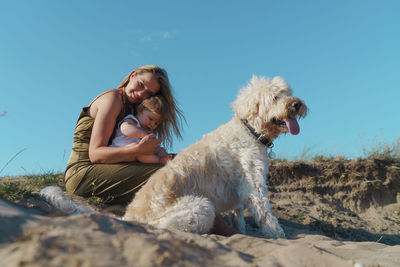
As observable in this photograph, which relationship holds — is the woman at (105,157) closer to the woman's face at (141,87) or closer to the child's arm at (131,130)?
the woman's face at (141,87)

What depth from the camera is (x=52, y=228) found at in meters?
1.69

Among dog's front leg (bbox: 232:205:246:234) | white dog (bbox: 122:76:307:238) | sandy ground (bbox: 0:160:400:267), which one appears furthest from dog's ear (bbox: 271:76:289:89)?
sandy ground (bbox: 0:160:400:267)

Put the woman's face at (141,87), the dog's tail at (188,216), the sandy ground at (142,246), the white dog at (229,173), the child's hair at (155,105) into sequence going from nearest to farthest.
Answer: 1. the sandy ground at (142,246)
2. the dog's tail at (188,216)
3. the white dog at (229,173)
4. the child's hair at (155,105)
5. the woman's face at (141,87)

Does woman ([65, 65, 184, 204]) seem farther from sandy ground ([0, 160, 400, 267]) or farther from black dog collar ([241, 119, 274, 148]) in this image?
black dog collar ([241, 119, 274, 148])

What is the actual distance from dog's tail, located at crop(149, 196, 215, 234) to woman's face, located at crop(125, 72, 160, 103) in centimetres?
225

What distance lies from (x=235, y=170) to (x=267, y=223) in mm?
808

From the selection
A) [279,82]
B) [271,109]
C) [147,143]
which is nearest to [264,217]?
[271,109]

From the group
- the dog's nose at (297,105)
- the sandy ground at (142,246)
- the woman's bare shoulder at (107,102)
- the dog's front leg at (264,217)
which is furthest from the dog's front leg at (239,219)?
the woman's bare shoulder at (107,102)

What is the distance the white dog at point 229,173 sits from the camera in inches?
124

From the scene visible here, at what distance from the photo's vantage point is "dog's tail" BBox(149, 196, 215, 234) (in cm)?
300

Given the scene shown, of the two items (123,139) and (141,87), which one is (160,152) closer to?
(123,139)

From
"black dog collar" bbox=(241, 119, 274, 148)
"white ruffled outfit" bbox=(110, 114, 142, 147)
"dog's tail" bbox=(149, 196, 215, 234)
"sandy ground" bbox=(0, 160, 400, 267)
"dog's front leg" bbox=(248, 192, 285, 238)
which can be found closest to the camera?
"sandy ground" bbox=(0, 160, 400, 267)

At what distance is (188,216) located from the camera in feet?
10.0

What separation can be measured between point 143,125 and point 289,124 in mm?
2367
